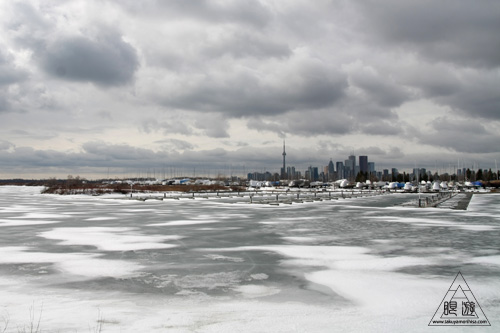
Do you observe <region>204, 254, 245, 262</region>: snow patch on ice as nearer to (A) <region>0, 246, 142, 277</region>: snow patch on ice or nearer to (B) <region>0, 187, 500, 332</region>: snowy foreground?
(B) <region>0, 187, 500, 332</region>: snowy foreground

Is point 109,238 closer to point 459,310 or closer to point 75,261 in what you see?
point 75,261

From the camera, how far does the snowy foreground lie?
782 cm

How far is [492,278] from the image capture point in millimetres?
11203

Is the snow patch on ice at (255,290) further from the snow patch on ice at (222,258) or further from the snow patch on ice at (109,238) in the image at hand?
the snow patch on ice at (109,238)

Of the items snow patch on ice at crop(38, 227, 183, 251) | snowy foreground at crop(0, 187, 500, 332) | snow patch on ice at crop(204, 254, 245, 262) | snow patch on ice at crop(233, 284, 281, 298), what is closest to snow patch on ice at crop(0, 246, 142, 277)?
snowy foreground at crop(0, 187, 500, 332)

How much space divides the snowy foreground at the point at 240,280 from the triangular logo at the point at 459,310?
182 millimetres

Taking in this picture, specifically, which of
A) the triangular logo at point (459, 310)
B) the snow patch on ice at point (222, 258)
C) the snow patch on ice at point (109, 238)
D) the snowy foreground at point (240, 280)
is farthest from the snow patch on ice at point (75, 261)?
the triangular logo at point (459, 310)

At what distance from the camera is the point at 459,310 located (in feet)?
27.9

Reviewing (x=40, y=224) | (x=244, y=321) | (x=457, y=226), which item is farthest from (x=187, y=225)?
(x=244, y=321)

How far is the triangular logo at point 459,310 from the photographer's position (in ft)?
25.3

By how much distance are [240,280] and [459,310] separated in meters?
5.41

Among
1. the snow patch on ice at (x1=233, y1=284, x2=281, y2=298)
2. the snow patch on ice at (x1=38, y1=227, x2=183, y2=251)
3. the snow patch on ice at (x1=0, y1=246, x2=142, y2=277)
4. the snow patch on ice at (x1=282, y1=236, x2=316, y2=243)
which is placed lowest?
the snow patch on ice at (x1=282, y1=236, x2=316, y2=243)

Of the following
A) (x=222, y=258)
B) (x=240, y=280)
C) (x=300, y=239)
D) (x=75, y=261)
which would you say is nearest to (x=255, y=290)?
(x=240, y=280)

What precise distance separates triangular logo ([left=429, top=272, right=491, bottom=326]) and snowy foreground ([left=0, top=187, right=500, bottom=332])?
0.60 feet
